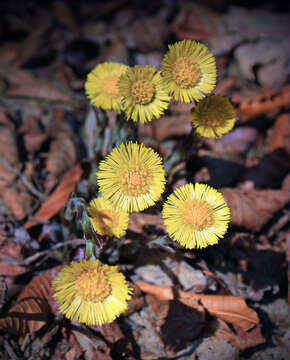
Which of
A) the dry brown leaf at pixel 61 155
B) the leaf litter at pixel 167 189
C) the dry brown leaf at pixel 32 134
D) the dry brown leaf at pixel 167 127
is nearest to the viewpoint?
the leaf litter at pixel 167 189

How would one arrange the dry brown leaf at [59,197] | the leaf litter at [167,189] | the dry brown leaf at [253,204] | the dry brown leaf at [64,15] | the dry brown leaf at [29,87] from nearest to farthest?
the leaf litter at [167,189] < the dry brown leaf at [59,197] < the dry brown leaf at [253,204] < the dry brown leaf at [29,87] < the dry brown leaf at [64,15]

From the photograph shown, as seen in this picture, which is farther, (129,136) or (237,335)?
(237,335)

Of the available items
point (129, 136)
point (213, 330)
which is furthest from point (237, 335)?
point (129, 136)

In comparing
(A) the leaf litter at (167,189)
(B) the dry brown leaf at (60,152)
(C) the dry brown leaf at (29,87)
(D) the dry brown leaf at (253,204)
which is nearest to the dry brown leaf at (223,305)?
(A) the leaf litter at (167,189)

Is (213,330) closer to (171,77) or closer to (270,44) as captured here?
(171,77)

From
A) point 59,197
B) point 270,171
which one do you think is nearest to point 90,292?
point 59,197

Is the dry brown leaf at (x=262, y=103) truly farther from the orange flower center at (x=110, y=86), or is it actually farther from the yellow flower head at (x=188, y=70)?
the orange flower center at (x=110, y=86)

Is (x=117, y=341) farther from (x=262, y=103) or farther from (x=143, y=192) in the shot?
(x=262, y=103)

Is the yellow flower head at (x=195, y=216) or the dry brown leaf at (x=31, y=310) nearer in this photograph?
the yellow flower head at (x=195, y=216)
